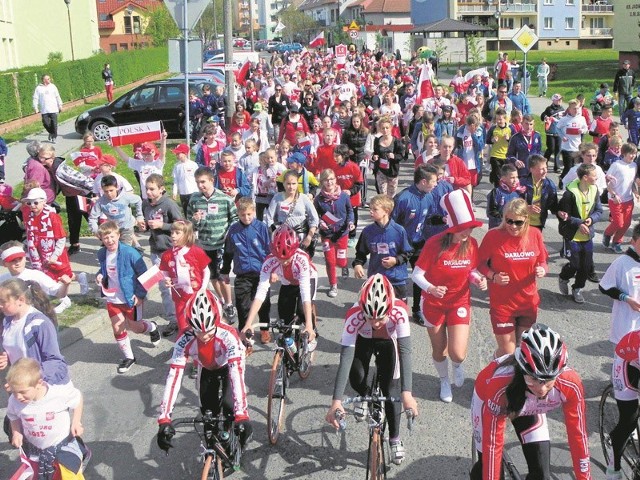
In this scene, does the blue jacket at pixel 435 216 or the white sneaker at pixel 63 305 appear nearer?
the blue jacket at pixel 435 216

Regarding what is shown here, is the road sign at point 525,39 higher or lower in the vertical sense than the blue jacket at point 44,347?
higher

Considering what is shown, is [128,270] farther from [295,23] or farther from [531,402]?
[295,23]

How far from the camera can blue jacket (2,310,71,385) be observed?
5508mm

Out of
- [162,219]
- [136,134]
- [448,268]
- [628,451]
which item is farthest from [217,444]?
[136,134]

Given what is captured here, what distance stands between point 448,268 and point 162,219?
12.8ft

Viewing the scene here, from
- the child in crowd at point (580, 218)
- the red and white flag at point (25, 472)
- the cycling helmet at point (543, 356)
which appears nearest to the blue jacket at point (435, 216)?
the child in crowd at point (580, 218)

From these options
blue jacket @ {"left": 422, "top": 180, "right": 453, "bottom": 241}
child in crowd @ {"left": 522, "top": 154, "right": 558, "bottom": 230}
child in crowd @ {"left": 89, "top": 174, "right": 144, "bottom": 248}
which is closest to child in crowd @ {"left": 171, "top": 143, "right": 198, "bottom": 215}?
child in crowd @ {"left": 89, "top": 174, "right": 144, "bottom": 248}

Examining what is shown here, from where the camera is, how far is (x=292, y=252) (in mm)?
7215

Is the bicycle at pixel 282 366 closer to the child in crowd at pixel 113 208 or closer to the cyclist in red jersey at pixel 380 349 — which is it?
the cyclist in red jersey at pixel 380 349

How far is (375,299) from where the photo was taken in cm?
522

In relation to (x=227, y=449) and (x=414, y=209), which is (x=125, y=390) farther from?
(x=414, y=209)

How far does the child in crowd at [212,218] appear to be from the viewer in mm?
9164

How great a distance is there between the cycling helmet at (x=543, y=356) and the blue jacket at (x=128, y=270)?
4.88 m

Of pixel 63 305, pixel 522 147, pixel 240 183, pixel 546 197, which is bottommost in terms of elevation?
pixel 63 305
